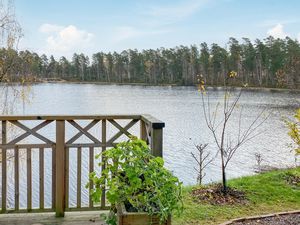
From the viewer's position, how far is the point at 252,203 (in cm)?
467

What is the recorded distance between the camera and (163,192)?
8.08 feet

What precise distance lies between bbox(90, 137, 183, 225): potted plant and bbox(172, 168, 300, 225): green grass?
54.8 inches

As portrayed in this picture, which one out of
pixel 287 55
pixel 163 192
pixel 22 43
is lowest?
pixel 163 192

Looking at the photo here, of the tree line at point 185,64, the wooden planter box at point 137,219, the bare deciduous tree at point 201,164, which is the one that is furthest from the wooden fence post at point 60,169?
the tree line at point 185,64

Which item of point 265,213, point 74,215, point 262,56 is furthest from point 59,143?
point 262,56

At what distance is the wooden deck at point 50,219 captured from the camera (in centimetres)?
355

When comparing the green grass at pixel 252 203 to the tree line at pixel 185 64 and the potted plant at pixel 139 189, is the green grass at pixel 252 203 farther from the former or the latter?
the tree line at pixel 185 64

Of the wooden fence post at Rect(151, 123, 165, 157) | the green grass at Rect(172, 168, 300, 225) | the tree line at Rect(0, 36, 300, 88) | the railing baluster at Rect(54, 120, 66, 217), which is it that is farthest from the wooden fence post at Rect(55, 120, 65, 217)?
the tree line at Rect(0, 36, 300, 88)

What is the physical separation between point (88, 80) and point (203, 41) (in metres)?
33.0

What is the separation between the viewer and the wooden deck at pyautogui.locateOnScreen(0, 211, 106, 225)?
3.55m

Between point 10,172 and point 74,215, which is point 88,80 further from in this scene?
point 74,215

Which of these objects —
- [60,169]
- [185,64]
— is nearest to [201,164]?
[60,169]

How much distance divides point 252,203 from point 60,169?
244cm

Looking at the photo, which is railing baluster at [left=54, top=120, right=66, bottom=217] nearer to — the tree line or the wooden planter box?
the wooden planter box
